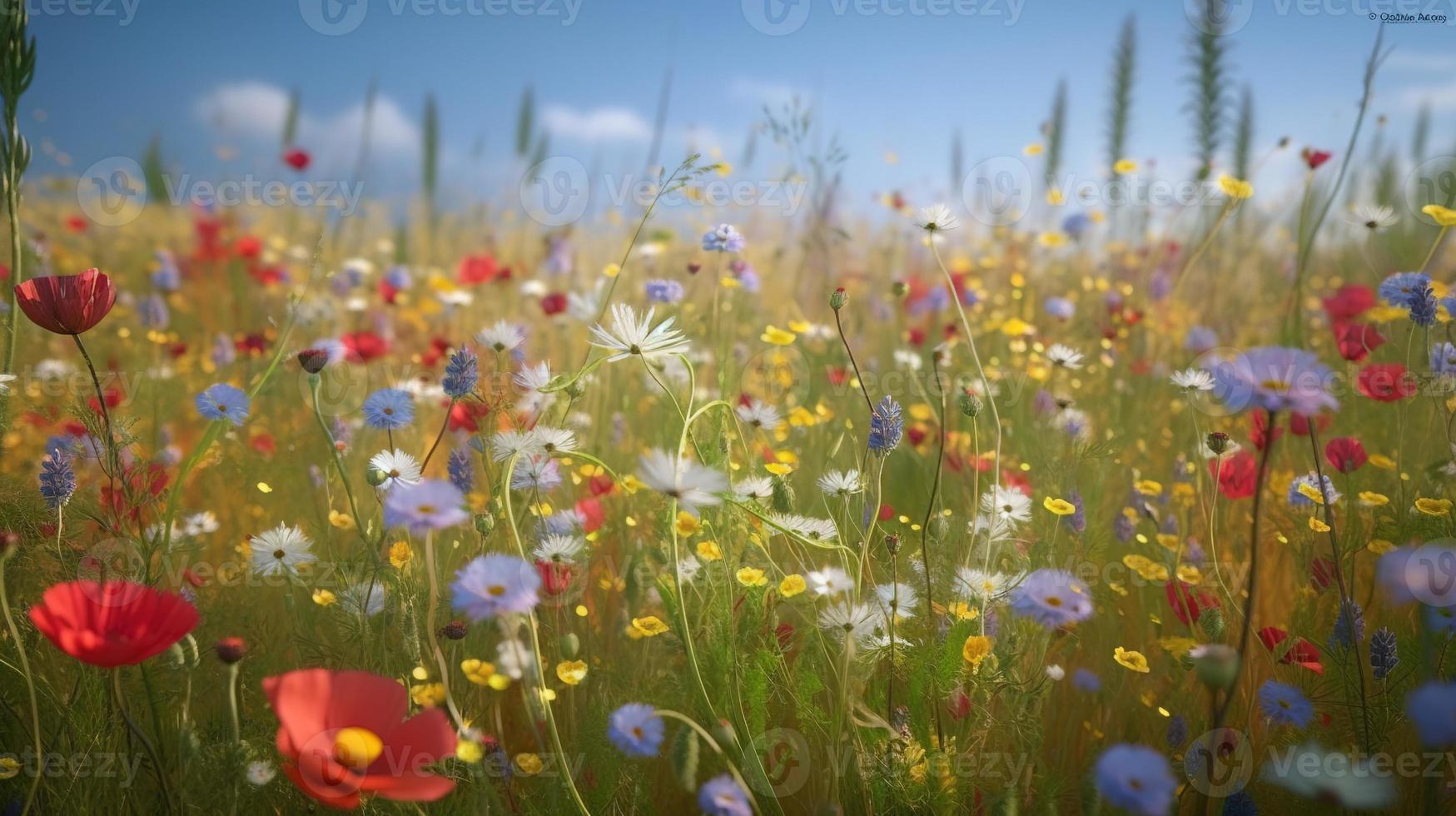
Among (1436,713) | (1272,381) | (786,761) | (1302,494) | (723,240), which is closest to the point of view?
(1436,713)

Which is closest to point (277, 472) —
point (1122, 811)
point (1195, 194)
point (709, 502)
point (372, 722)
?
point (372, 722)

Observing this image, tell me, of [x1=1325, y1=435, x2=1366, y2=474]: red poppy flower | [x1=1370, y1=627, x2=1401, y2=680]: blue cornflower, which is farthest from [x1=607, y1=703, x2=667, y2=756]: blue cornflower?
[x1=1325, y1=435, x2=1366, y2=474]: red poppy flower

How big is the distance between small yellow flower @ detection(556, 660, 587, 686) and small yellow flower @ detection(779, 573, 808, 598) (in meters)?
0.25

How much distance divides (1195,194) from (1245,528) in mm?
1829

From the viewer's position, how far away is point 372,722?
73cm

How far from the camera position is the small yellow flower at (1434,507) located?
1.12m

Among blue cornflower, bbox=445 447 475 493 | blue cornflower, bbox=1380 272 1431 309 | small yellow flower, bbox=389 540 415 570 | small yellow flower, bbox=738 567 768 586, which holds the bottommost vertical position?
small yellow flower, bbox=389 540 415 570

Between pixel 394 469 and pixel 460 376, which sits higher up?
pixel 460 376

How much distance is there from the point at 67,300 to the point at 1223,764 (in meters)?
1.42

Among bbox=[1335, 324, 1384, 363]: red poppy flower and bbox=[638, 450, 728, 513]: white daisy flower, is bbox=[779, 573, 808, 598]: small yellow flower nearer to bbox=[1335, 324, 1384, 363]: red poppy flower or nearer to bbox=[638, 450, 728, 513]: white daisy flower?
bbox=[638, 450, 728, 513]: white daisy flower

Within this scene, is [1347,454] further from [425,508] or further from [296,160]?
[296,160]

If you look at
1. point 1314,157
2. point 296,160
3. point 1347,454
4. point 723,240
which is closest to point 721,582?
point 723,240

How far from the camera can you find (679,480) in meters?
0.74

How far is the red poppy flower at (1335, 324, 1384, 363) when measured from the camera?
1593mm
